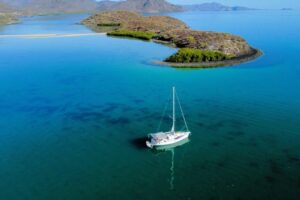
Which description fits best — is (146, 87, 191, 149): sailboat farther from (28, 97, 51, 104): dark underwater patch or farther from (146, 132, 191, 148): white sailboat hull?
(28, 97, 51, 104): dark underwater patch

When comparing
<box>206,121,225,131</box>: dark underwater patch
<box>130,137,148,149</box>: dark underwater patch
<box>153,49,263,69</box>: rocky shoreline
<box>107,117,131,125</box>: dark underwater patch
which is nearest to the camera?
<box>130,137,148,149</box>: dark underwater patch

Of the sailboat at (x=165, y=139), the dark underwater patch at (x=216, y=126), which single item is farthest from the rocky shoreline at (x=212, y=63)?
the sailboat at (x=165, y=139)

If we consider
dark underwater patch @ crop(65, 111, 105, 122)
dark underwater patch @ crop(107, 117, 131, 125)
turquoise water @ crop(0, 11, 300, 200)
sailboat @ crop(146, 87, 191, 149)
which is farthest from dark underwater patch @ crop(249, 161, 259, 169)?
dark underwater patch @ crop(65, 111, 105, 122)

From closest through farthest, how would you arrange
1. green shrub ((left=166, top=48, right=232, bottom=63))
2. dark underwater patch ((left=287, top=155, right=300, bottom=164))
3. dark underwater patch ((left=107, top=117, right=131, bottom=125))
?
dark underwater patch ((left=287, top=155, right=300, bottom=164)) → dark underwater patch ((left=107, top=117, right=131, bottom=125)) → green shrub ((left=166, top=48, right=232, bottom=63))

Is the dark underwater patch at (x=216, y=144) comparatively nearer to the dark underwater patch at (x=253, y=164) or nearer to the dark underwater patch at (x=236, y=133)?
the dark underwater patch at (x=236, y=133)

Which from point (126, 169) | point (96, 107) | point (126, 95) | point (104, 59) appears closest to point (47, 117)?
point (96, 107)

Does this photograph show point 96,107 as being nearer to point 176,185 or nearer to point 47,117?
point 47,117

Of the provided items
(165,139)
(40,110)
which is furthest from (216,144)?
(40,110)
